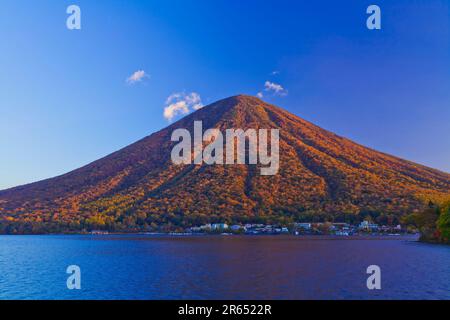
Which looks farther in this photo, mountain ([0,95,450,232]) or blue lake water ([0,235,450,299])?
mountain ([0,95,450,232])

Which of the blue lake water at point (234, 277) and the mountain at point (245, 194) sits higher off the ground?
A: the mountain at point (245, 194)

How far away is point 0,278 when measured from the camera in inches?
1925

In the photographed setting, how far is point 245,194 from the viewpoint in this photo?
16338 cm

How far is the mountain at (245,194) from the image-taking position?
500 feet

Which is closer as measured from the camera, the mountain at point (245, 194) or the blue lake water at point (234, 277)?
the blue lake water at point (234, 277)

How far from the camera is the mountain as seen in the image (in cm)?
15238

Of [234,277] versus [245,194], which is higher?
[245,194]

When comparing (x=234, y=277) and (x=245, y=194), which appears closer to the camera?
(x=234, y=277)

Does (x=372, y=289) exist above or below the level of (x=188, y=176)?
below

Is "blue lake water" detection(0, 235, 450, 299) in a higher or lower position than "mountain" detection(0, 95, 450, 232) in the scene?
lower
